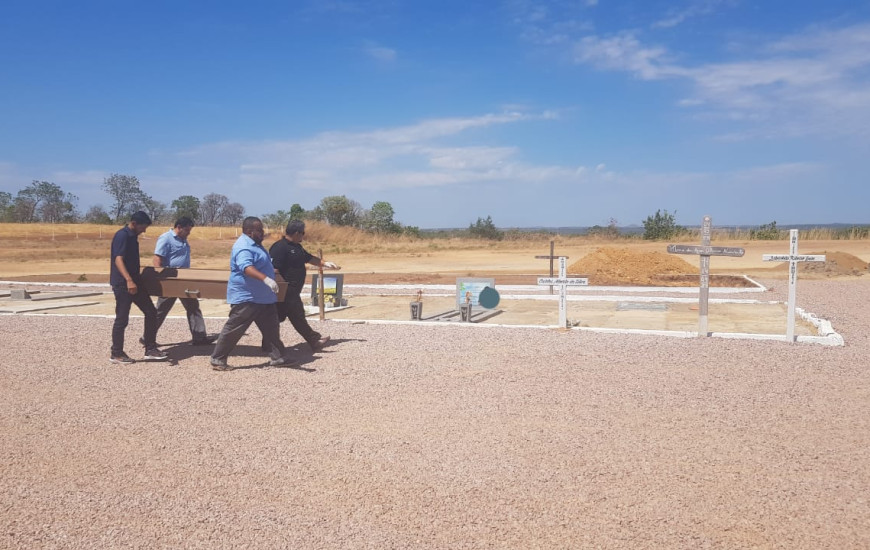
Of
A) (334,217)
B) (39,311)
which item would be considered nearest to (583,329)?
(39,311)

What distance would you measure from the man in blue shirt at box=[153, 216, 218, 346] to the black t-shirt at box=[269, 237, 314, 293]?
4.10ft

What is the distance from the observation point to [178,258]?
9164 millimetres

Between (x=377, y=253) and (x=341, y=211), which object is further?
(x=341, y=211)

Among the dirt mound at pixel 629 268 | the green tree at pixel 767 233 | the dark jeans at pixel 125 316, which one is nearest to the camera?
the dark jeans at pixel 125 316

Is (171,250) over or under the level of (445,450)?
over

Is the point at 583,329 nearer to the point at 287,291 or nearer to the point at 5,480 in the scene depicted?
the point at 287,291

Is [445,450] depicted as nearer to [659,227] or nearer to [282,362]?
[282,362]

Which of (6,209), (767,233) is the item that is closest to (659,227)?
(767,233)

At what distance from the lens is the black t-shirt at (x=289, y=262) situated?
848 cm

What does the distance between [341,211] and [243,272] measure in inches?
2458

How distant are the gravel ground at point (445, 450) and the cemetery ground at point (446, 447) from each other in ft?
0.07

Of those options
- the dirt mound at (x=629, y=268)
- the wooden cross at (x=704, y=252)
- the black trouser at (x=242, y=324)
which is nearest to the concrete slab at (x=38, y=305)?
the black trouser at (x=242, y=324)

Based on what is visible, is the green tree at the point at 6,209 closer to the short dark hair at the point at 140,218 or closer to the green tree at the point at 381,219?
the green tree at the point at 381,219

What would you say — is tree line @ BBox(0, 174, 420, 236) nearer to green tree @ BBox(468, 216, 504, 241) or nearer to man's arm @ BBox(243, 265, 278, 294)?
green tree @ BBox(468, 216, 504, 241)
